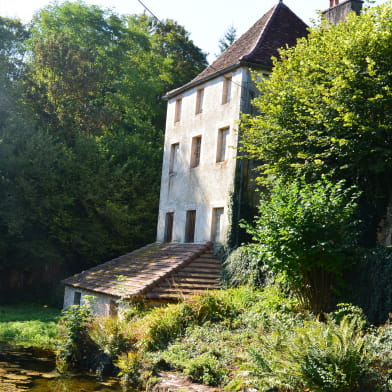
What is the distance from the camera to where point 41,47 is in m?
33.0

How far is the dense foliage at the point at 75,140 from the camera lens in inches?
1142

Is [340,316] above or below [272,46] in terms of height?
below

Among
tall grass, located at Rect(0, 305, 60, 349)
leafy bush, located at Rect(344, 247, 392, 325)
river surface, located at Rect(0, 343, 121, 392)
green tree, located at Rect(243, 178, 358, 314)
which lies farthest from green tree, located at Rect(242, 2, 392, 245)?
tall grass, located at Rect(0, 305, 60, 349)

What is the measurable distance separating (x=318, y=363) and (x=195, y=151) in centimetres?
1618

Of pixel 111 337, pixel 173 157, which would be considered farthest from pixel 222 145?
pixel 111 337

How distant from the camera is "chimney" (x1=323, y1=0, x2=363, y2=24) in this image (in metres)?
20.5

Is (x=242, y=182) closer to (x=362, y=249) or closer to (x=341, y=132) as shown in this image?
(x=341, y=132)

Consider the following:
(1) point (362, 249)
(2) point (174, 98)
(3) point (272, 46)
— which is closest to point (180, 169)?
(2) point (174, 98)

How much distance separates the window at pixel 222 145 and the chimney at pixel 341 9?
19.5ft

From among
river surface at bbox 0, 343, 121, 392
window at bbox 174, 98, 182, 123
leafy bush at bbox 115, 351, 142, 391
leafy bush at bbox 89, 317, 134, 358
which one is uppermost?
window at bbox 174, 98, 182, 123

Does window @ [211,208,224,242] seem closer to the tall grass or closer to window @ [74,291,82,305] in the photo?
window @ [74,291,82,305]

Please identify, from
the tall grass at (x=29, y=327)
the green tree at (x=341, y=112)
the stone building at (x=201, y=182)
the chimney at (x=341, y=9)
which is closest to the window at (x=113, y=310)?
the stone building at (x=201, y=182)

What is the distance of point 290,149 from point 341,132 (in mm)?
2354

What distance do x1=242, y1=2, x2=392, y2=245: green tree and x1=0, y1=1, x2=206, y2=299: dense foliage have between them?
46.8 ft
